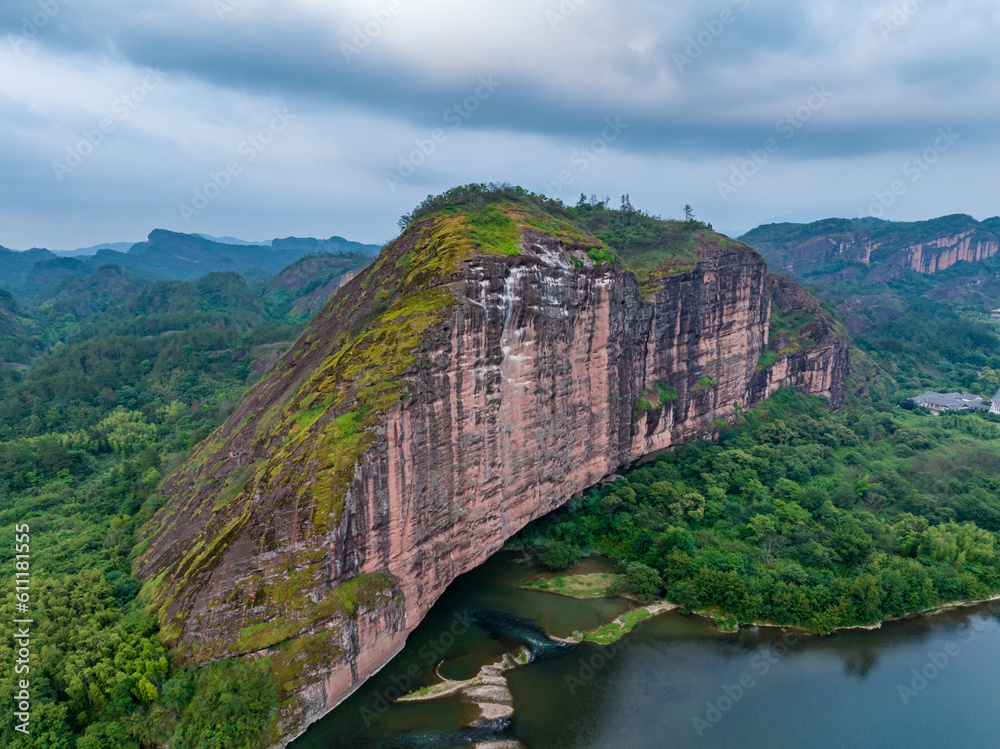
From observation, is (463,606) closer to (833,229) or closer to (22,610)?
(22,610)

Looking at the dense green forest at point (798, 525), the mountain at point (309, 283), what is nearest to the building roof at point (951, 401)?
the dense green forest at point (798, 525)

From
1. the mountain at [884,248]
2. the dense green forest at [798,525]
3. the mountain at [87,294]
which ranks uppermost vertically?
the mountain at [884,248]

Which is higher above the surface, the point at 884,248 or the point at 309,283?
the point at 884,248

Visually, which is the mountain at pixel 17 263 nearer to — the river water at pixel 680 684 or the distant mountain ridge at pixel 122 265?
the distant mountain ridge at pixel 122 265

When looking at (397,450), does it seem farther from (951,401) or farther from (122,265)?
(122,265)

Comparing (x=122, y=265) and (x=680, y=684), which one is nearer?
(x=680, y=684)

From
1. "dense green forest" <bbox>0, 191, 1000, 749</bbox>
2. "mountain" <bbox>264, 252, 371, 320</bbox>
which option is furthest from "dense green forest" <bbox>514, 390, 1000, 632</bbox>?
"mountain" <bbox>264, 252, 371, 320</bbox>

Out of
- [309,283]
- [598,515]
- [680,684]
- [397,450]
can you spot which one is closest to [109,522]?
[397,450]
